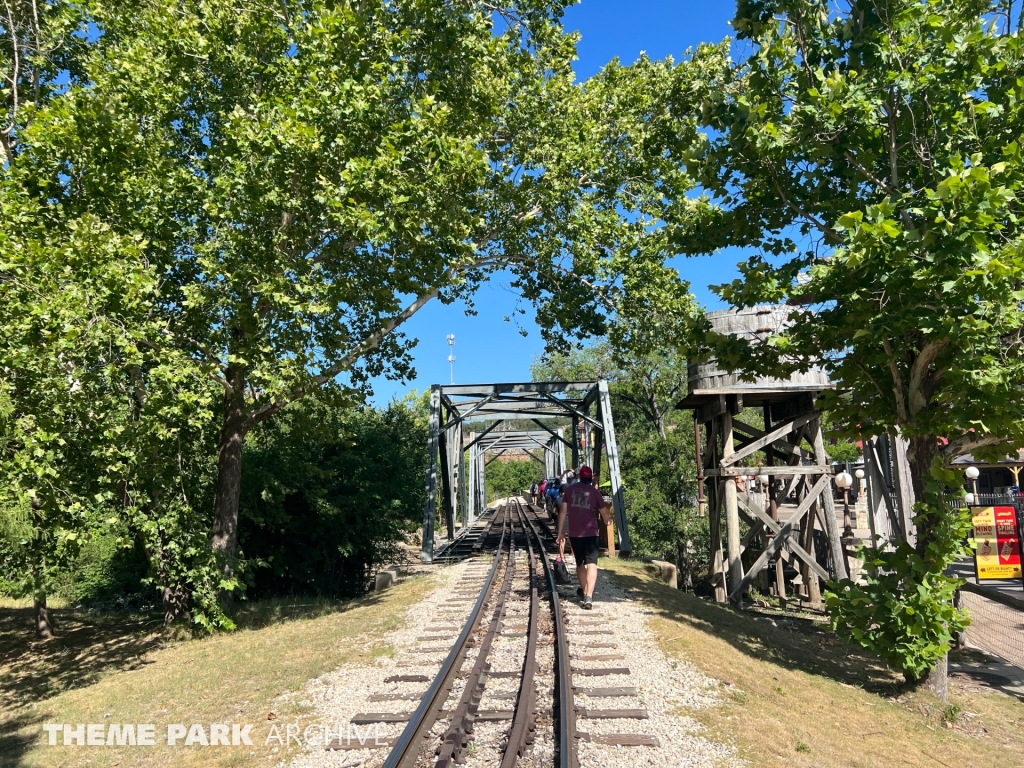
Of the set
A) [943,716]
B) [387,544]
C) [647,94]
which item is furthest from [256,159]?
[387,544]

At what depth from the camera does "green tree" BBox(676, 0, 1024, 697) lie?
5.42 meters

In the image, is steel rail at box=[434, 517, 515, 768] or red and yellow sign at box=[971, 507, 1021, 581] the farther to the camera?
red and yellow sign at box=[971, 507, 1021, 581]

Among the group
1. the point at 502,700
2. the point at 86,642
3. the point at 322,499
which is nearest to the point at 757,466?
the point at 322,499

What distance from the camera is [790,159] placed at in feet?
23.7

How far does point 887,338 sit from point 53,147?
985 centimetres

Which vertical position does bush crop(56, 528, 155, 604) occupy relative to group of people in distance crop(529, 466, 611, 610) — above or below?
below

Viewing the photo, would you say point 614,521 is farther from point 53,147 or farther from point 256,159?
point 53,147

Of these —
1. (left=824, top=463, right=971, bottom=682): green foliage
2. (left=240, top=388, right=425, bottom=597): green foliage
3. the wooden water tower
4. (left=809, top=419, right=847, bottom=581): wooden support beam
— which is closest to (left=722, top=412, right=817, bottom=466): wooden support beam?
the wooden water tower

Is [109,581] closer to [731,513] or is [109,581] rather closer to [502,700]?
[502,700]

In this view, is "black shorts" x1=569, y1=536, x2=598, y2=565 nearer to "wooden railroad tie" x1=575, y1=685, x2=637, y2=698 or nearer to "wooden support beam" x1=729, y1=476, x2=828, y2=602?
"wooden railroad tie" x1=575, y1=685, x2=637, y2=698

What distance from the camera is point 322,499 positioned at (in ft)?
45.6

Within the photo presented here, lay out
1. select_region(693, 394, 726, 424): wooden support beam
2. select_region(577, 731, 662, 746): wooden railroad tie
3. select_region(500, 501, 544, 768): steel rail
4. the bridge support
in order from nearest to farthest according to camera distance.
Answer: select_region(500, 501, 544, 768): steel rail < select_region(577, 731, 662, 746): wooden railroad tie < select_region(693, 394, 726, 424): wooden support beam < the bridge support

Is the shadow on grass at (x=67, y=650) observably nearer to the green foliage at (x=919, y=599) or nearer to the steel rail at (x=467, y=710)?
the steel rail at (x=467, y=710)

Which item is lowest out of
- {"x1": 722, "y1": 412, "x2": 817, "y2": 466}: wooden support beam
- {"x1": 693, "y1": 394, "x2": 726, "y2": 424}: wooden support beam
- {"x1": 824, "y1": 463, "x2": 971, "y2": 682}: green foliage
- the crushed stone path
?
the crushed stone path
